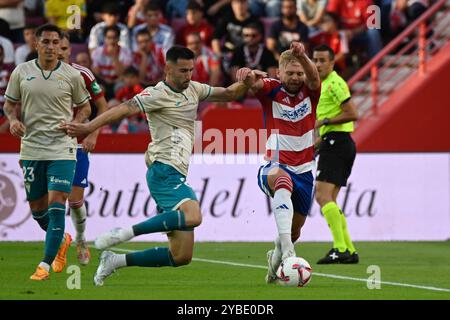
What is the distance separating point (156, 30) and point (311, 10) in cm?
287

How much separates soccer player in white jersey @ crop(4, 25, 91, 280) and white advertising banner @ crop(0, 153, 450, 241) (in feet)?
17.6

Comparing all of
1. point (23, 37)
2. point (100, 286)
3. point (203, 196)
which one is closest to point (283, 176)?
point (100, 286)

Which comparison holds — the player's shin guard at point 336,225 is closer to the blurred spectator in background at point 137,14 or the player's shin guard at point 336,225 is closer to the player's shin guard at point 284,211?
the player's shin guard at point 284,211

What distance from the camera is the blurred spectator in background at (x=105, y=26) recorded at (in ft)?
64.3

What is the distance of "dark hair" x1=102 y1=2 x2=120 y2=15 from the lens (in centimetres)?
1975

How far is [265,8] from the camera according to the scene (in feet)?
70.4

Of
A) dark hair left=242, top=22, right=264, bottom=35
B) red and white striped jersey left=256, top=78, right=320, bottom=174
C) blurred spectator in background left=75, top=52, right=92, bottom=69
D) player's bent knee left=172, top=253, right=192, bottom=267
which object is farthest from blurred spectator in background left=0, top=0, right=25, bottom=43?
player's bent knee left=172, top=253, right=192, bottom=267

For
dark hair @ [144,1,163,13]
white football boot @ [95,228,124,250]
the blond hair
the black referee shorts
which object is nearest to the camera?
white football boot @ [95,228,124,250]

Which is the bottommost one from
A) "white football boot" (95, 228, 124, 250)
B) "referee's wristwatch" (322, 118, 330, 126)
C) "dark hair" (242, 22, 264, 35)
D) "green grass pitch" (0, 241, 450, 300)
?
"green grass pitch" (0, 241, 450, 300)

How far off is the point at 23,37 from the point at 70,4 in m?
1.07

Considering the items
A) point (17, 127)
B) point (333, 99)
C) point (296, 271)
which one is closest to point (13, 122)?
point (17, 127)

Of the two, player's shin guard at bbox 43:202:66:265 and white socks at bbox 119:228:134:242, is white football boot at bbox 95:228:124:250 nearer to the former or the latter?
white socks at bbox 119:228:134:242

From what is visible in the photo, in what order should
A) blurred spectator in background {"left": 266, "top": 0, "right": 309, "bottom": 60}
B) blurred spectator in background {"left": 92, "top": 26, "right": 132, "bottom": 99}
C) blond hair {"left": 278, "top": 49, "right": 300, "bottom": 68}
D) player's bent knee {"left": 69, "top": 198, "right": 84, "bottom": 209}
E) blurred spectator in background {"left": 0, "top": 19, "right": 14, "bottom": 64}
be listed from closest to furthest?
1. blond hair {"left": 278, "top": 49, "right": 300, "bottom": 68}
2. player's bent knee {"left": 69, "top": 198, "right": 84, "bottom": 209}
3. blurred spectator in background {"left": 0, "top": 19, "right": 14, "bottom": 64}
4. blurred spectator in background {"left": 92, "top": 26, "right": 132, "bottom": 99}
5. blurred spectator in background {"left": 266, "top": 0, "right": 309, "bottom": 60}

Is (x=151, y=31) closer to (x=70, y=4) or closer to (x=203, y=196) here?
(x=70, y=4)
